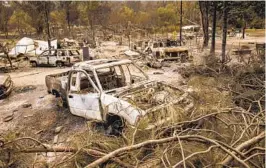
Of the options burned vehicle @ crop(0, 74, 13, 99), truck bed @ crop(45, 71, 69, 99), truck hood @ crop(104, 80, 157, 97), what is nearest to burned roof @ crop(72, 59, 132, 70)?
truck hood @ crop(104, 80, 157, 97)

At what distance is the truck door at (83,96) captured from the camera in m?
6.73

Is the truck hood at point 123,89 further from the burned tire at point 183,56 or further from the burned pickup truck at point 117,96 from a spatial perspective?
the burned tire at point 183,56

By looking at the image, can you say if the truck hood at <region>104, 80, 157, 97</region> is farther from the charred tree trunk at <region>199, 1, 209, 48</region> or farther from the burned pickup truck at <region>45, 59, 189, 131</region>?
the charred tree trunk at <region>199, 1, 209, 48</region>

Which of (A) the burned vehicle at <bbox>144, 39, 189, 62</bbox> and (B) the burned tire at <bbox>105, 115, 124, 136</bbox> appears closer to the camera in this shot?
(B) the burned tire at <bbox>105, 115, 124, 136</bbox>

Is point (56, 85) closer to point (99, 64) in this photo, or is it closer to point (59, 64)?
point (99, 64)

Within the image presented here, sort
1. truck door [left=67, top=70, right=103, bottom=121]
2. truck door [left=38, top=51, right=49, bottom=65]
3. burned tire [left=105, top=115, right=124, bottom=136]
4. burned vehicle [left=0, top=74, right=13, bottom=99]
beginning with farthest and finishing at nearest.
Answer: truck door [left=38, top=51, right=49, bottom=65]
burned vehicle [left=0, top=74, right=13, bottom=99]
truck door [left=67, top=70, right=103, bottom=121]
burned tire [left=105, top=115, right=124, bottom=136]

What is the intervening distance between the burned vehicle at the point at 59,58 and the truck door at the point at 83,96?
1051cm

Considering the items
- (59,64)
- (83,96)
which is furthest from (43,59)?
(83,96)

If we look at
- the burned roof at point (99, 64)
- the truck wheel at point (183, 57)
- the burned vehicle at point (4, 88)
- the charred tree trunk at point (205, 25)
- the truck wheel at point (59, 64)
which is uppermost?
the charred tree trunk at point (205, 25)

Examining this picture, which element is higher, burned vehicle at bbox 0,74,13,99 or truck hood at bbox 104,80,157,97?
truck hood at bbox 104,80,157,97

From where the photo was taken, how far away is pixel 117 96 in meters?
6.44

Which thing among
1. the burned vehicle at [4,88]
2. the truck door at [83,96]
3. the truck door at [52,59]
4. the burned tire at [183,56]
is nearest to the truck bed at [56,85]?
the truck door at [83,96]

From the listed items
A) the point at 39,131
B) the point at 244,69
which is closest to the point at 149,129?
the point at 39,131

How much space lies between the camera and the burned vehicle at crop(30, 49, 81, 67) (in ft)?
59.5
